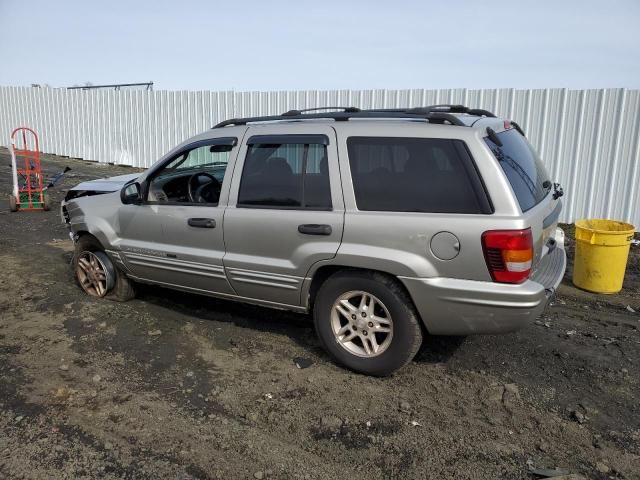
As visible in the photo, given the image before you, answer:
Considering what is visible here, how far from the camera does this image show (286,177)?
4.09 m

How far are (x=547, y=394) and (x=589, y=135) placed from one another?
6532 millimetres

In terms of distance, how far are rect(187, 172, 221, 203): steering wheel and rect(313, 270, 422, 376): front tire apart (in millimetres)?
1275

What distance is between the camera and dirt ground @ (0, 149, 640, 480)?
2945 mm

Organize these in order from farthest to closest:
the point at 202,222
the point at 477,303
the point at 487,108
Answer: the point at 487,108
the point at 202,222
the point at 477,303

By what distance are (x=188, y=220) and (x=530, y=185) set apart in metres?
2.71

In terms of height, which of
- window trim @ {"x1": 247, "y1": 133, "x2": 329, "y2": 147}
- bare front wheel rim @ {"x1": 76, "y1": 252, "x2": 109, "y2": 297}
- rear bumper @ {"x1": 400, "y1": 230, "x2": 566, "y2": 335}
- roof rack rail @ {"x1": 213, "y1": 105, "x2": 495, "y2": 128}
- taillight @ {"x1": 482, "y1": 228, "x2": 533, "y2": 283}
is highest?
roof rack rail @ {"x1": 213, "y1": 105, "x2": 495, "y2": 128}

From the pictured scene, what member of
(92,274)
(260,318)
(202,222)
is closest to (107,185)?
(92,274)

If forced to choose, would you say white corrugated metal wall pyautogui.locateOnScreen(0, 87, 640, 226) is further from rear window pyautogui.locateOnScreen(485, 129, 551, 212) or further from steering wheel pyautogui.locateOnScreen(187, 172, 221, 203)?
steering wheel pyautogui.locateOnScreen(187, 172, 221, 203)

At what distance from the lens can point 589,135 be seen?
8.80 meters

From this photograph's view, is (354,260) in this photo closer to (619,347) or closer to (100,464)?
(100,464)

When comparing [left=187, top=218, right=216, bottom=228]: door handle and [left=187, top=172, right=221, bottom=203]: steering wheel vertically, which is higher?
[left=187, top=172, right=221, bottom=203]: steering wheel

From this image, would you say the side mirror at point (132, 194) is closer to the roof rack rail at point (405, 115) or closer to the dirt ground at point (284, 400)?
the roof rack rail at point (405, 115)

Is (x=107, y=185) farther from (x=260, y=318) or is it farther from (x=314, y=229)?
(x=314, y=229)

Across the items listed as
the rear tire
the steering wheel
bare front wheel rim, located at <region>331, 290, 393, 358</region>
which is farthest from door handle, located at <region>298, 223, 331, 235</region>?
the rear tire
